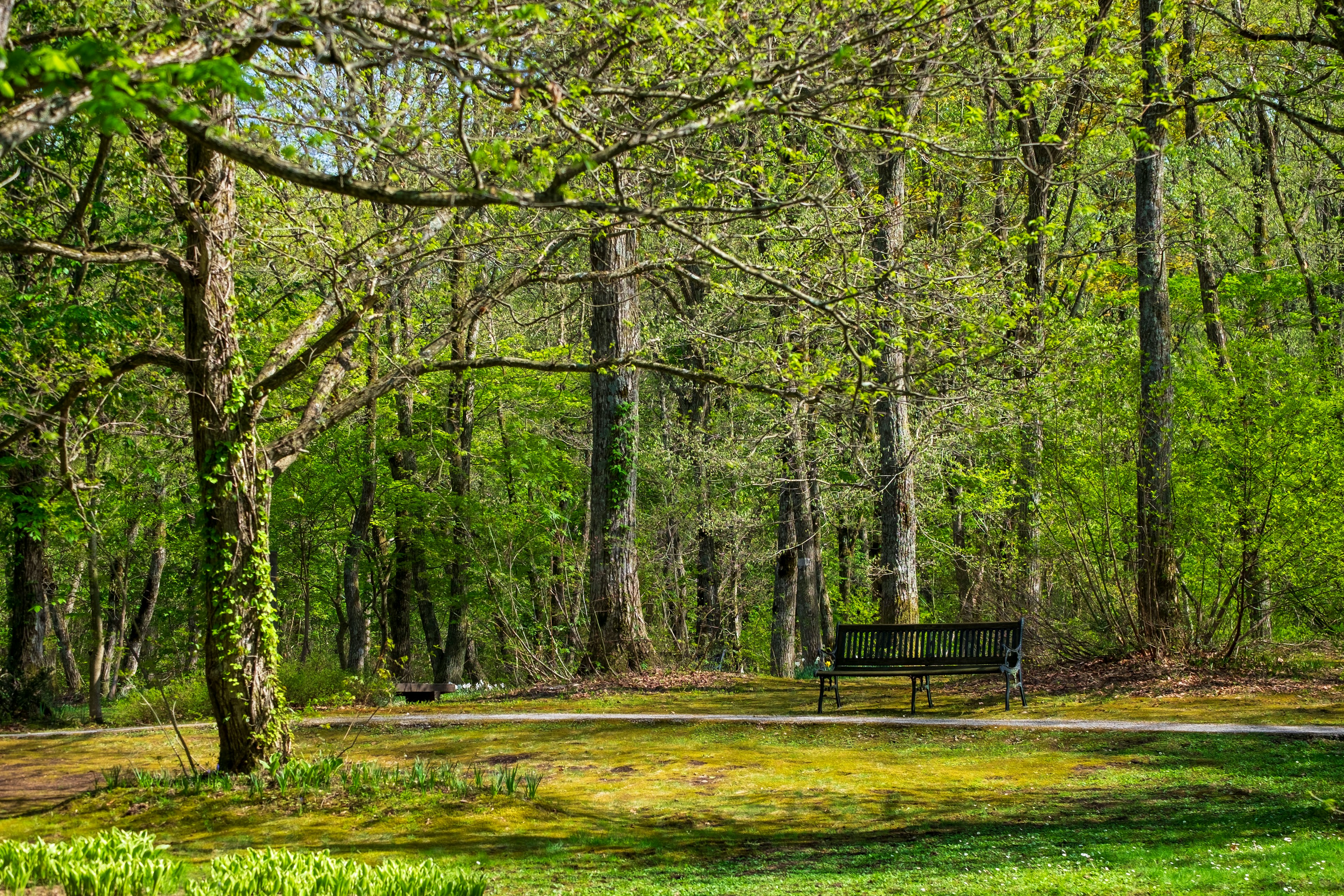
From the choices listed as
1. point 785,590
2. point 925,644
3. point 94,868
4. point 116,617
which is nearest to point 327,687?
point 925,644

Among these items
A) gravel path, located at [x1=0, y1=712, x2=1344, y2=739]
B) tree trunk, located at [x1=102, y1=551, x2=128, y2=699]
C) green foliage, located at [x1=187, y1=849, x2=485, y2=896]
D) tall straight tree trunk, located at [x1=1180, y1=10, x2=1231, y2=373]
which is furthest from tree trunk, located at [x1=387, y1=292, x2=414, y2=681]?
green foliage, located at [x1=187, y1=849, x2=485, y2=896]

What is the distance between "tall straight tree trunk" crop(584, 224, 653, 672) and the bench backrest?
400cm

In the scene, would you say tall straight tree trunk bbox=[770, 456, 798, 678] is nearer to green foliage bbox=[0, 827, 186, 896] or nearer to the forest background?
the forest background

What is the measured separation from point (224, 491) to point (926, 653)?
25.3ft

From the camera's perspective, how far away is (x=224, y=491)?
8562 mm

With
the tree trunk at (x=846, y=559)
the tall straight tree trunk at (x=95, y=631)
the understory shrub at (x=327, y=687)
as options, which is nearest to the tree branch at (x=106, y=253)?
the tall straight tree trunk at (x=95, y=631)

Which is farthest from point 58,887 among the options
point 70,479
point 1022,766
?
point 1022,766

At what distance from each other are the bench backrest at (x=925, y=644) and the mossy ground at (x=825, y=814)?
59.7 inches

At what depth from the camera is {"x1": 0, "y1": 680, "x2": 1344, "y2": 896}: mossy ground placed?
5781 millimetres

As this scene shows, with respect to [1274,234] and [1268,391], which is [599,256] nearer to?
[1268,391]

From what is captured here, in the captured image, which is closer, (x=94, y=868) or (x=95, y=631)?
(x=94, y=868)

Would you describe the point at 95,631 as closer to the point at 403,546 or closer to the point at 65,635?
the point at 403,546

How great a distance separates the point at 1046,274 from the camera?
2261cm

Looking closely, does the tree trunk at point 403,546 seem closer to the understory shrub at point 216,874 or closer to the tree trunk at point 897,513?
the tree trunk at point 897,513
